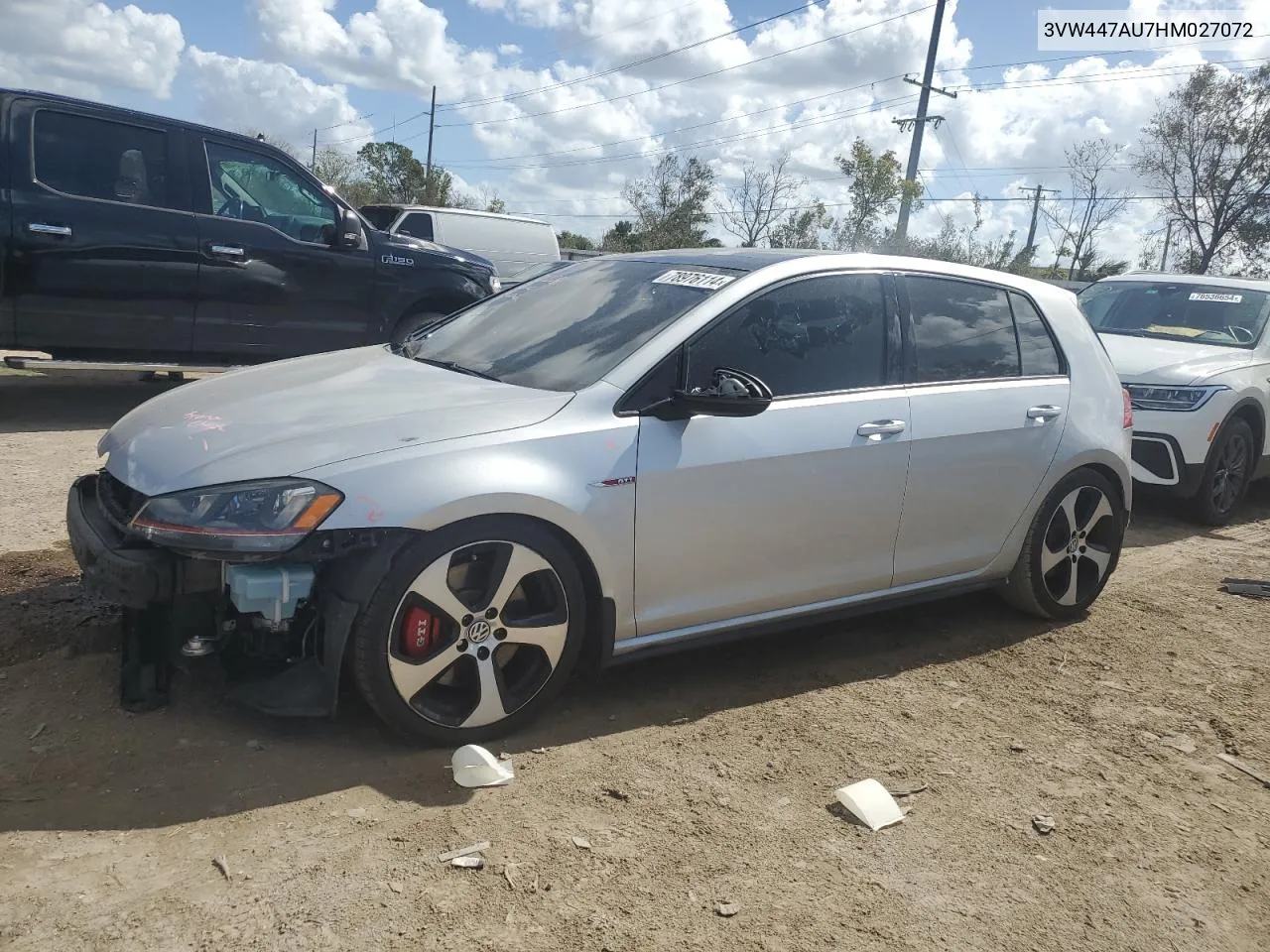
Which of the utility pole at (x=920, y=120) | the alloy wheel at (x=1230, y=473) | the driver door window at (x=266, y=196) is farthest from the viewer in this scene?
the utility pole at (x=920, y=120)

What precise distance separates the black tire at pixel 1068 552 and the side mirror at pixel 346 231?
5.60 metres

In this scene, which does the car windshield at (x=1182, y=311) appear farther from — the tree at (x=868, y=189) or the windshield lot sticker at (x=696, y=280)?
the tree at (x=868, y=189)

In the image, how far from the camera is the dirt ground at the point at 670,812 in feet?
7.95

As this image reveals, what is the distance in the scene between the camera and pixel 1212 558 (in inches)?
248

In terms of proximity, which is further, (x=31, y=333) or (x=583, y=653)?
(x=31, y=333)

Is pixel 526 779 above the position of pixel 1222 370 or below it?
below

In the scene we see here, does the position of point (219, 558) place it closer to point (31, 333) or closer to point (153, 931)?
point (153, 931)

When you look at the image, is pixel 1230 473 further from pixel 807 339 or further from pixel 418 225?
pixel 418 225

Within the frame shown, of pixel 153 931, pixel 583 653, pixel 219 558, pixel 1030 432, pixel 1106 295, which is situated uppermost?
pixel 1106 295

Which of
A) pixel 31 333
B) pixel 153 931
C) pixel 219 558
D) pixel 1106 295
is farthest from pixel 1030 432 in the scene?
pixel 31 333

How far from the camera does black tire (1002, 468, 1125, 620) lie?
4.58 m

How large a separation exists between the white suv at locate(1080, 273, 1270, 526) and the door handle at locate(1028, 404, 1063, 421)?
10.1 feet

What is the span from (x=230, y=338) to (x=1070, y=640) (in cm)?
602

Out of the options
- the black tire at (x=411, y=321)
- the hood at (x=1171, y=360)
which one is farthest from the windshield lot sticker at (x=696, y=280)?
the black tire at (x=411, y=321)
